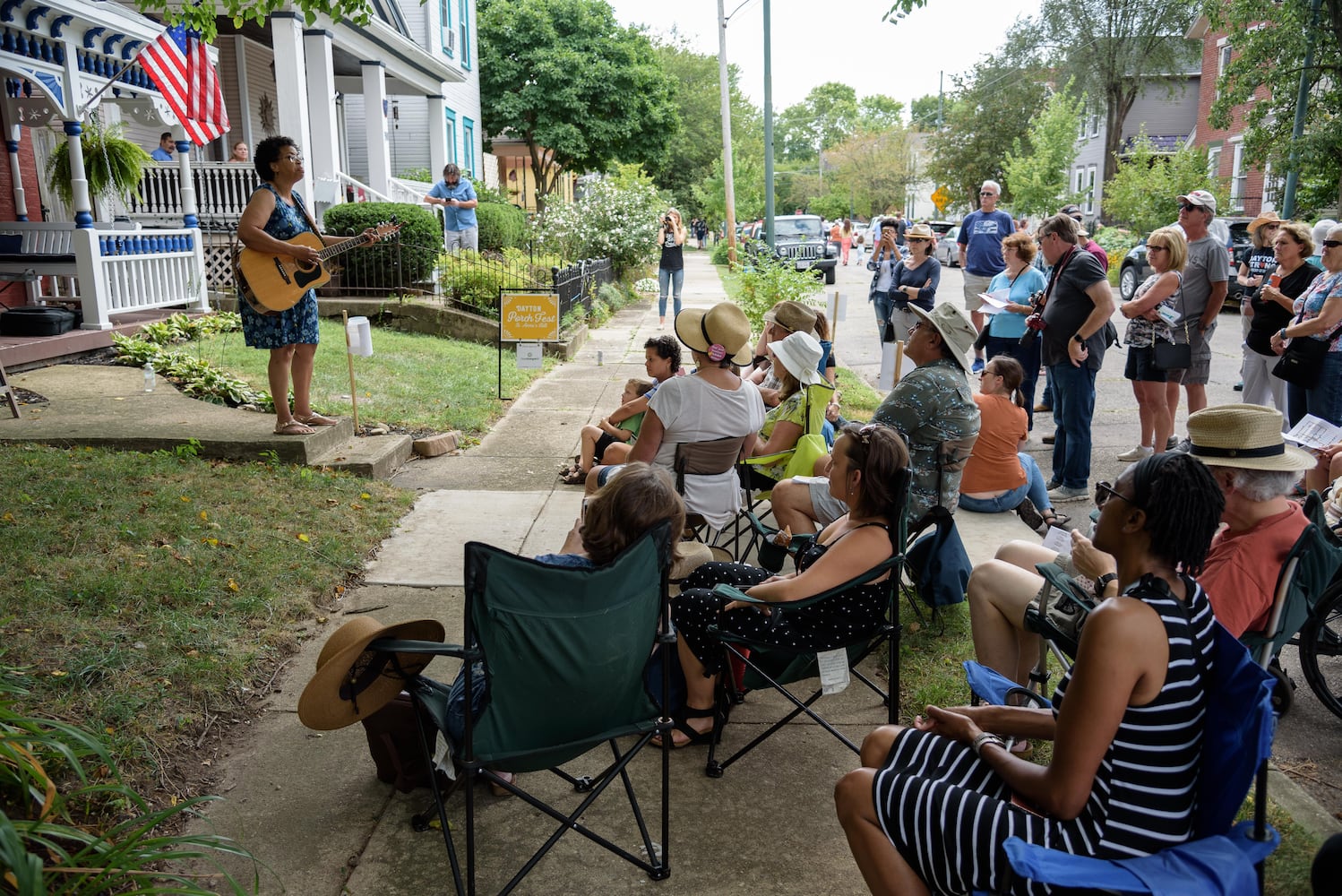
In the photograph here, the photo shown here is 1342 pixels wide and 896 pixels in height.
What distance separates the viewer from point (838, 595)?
337 cm

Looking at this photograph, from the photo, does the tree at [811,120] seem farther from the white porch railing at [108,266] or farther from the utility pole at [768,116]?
the white porch railing at [108,266]

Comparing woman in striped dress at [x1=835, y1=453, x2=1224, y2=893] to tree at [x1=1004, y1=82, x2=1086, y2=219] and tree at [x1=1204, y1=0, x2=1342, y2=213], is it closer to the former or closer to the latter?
tree at [x1=1204, y1=0, x2=1342, y2=213]

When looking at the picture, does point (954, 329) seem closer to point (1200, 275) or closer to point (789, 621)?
point (789, 621)

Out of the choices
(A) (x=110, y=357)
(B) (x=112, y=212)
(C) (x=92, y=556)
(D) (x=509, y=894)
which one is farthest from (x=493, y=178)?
(D) (x=509, y=894)

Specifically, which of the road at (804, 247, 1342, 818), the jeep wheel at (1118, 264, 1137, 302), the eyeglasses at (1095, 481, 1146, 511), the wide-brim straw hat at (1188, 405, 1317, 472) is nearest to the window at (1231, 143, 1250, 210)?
the road at (804, 247, 1342, 818)

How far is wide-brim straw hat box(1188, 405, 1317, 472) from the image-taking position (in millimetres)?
3162

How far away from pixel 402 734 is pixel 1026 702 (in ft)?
6.88

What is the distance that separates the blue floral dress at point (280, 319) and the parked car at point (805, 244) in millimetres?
18215

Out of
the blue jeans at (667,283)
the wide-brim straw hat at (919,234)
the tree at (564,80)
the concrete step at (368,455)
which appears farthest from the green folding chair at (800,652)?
the tree at (564,80)

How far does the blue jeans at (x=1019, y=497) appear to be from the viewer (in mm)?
5691

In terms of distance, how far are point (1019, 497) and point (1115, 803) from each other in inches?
145

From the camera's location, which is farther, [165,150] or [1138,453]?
[165,150]

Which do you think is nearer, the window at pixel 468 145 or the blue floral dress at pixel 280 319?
the blue floral dress at pixel 280 319

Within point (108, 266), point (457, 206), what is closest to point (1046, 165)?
point (457, 206)
